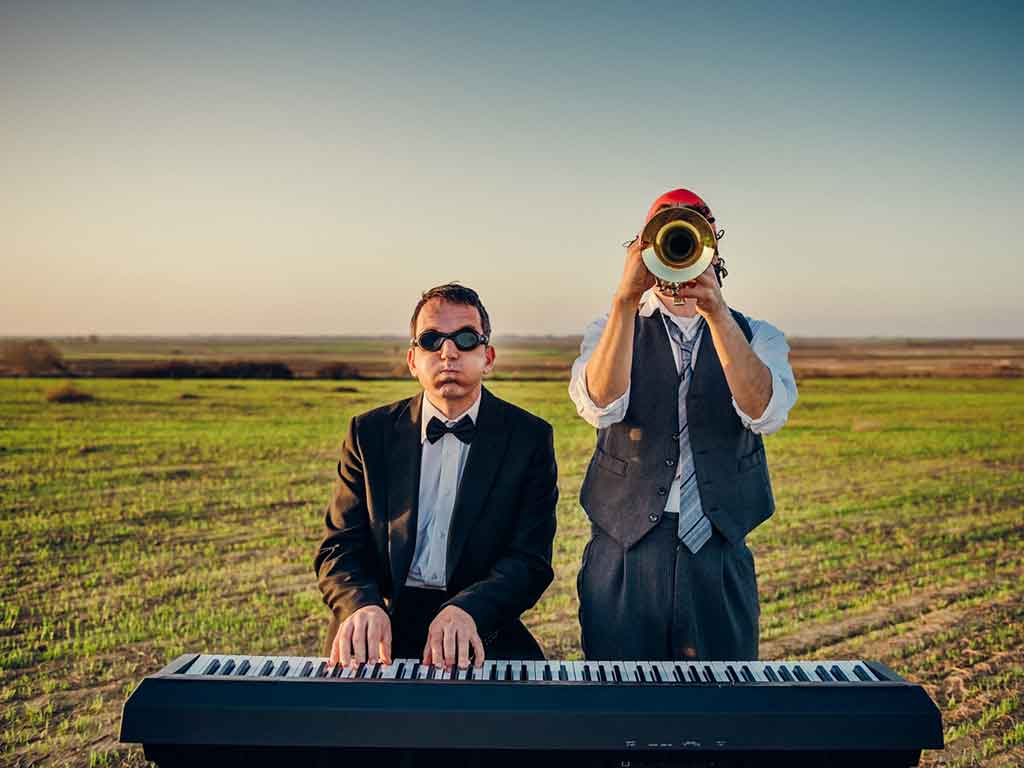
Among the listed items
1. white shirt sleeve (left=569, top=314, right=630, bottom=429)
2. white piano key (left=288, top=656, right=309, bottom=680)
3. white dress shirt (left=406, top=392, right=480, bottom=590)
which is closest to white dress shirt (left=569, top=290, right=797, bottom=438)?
white shirt sleeve (left=569, top=314, right=630, bottom=429)

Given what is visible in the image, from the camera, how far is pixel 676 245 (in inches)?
117

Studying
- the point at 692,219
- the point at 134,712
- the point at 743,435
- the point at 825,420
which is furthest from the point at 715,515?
the point at 825,420

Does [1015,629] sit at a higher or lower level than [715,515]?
lower

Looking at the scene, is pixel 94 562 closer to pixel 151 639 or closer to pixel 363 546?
pixel 151 639

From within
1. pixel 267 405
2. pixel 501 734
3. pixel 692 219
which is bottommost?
pixel 267 405

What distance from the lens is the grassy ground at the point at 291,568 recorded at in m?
6.53

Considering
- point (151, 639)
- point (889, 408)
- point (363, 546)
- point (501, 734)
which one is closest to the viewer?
point (501, 734)

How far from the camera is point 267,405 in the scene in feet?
135

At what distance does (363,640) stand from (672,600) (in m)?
1.28

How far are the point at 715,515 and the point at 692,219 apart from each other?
1219 mm

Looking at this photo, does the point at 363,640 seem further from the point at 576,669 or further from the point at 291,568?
the point at 291,568

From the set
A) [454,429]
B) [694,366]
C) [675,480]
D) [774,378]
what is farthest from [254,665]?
→ [774,378]

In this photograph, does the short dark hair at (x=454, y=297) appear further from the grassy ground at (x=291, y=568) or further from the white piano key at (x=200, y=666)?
the grassy ground at (x=291, y=568)

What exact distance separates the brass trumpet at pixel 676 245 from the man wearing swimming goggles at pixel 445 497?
37.0 inches
